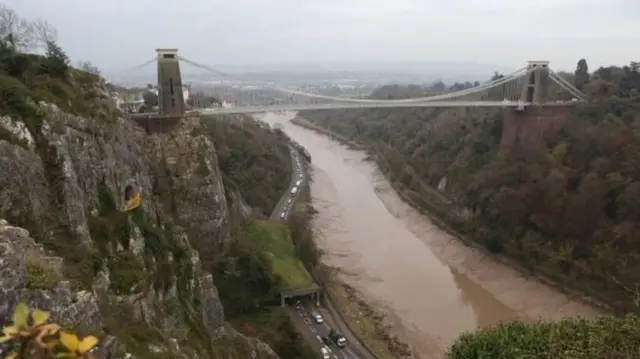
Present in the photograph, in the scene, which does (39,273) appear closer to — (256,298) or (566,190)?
(256,298)

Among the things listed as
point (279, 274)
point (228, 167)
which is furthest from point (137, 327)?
point (228, 167)

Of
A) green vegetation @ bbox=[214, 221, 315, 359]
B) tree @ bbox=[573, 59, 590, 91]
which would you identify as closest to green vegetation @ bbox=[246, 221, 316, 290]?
green vegetation @ bbox=[214, 221, 315, 359]

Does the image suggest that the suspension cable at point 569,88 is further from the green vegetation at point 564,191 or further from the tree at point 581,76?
the tree at point 581,76

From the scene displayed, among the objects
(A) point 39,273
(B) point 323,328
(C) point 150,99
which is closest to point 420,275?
(B) point 323,328

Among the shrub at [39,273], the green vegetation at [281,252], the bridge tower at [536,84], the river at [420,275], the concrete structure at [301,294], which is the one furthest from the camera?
the bridge tower at [536,84]

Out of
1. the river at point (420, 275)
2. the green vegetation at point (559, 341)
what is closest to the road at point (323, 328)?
the river at point (420, 275)

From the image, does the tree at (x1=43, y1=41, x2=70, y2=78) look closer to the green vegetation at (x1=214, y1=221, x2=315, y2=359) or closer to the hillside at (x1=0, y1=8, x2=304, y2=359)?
the hillside at (x1=0, y1=8, x2=304, y2=359)

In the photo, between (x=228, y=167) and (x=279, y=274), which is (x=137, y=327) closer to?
(x=279, y=274)
